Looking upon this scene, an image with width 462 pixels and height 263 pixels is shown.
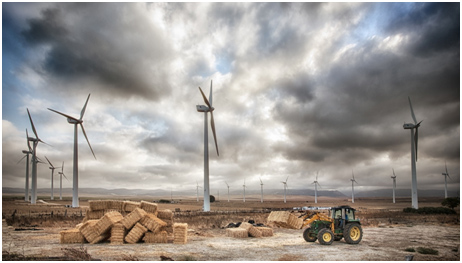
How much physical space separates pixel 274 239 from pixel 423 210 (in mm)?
50708

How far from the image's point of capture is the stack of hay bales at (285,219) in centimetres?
3561

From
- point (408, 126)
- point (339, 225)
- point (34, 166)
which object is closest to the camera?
point (339, 225)

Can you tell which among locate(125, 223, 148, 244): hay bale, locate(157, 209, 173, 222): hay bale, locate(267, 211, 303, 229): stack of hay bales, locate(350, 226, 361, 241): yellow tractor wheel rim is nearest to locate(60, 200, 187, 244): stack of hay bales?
locate(125, 223, 148, 244): hay bale

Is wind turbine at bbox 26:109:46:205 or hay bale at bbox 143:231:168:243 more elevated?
wind turbine at bbox 26:109:46:205

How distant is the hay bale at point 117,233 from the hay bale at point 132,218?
0.93 ft

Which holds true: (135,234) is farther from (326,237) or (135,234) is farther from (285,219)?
(285,219)

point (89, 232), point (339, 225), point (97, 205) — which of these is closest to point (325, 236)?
point (339, 225)

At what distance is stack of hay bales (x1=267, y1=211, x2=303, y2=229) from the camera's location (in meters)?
35.6

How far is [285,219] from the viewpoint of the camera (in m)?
35.4

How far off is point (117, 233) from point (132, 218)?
4.27 feet

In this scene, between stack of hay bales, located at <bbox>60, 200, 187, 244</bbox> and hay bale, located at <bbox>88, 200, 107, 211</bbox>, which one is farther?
hay bale, located at <bbox>88, 200, 107, 211</bbox>

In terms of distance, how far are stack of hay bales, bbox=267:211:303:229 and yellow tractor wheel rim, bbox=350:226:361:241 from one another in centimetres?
1120

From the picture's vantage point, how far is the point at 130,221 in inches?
957

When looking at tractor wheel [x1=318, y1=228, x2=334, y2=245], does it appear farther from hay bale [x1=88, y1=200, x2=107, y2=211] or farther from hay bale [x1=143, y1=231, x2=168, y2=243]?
hay bale [x1=88, y1=200, x2=107, y2=211]
